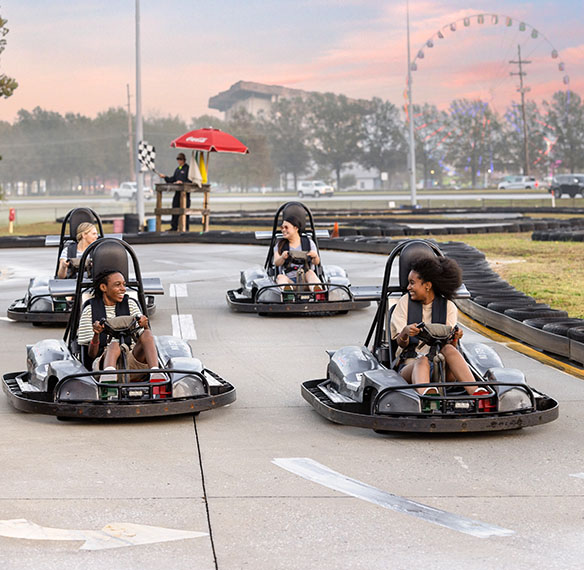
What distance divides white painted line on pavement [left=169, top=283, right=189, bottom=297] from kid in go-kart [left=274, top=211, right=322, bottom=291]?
2.62 meters

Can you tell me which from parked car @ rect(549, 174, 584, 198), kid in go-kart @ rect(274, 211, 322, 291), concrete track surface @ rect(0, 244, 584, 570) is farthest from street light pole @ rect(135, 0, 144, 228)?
parked car @ rect(549, 174, 584, 198)

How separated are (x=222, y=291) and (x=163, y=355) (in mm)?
8022

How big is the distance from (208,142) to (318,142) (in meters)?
96.0

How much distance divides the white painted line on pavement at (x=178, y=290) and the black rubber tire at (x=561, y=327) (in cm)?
627

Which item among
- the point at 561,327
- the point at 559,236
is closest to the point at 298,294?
the point at 561,327

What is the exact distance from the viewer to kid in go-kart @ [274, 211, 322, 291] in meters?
12.7

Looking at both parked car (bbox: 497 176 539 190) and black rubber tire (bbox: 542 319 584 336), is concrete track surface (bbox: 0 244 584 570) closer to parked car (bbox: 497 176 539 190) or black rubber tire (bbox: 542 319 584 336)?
black rubber tire (bbox: 542 319 584 336)

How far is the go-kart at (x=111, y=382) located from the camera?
6.94m

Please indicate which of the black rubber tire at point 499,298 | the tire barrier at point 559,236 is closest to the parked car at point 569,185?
the tire barrier at point 559,236

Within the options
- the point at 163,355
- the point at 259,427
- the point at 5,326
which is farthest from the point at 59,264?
the point at 259,427

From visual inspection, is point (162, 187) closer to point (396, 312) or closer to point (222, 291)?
point (222, 291)

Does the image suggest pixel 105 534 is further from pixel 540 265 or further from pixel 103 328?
pixel 540 265

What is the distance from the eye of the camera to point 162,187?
2864cm

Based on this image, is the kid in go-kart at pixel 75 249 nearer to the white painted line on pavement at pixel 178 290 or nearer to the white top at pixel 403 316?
the white painted line on pavement at pixel 178 290
